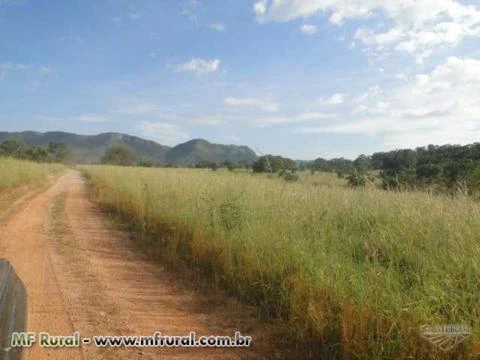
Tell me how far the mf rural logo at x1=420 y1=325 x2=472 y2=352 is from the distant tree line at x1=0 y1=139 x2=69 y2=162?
62.5 m

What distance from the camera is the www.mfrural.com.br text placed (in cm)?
374

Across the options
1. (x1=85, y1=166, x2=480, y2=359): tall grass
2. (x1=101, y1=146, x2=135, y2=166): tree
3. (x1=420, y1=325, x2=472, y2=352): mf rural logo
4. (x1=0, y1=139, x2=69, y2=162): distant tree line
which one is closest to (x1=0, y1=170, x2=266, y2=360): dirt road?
(x1=85, y1=166, x2=480, y2=359): tall grass

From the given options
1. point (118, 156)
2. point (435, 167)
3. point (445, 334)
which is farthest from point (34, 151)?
point (445, 334)

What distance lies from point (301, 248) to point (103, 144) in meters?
206

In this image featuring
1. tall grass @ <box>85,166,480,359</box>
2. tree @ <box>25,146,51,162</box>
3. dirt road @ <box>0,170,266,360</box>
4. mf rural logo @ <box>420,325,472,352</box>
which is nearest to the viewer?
mf rural logo @ <box>420,325,472,352</box>

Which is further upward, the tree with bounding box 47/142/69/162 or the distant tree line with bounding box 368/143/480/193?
the tree with bounding box 47/142/69/162

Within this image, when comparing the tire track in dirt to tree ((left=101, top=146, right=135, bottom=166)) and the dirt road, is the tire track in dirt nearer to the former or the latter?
the dirt road

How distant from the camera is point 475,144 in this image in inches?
698

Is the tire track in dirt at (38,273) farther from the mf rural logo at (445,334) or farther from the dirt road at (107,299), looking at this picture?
the mf rural logo at (445,334)

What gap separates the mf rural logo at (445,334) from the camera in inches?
117

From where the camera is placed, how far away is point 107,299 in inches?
195

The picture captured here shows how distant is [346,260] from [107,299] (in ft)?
9.95

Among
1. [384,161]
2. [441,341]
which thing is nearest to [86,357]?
[441,341]

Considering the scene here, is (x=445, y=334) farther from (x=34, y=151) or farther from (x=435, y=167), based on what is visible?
(x=34, y=151)
